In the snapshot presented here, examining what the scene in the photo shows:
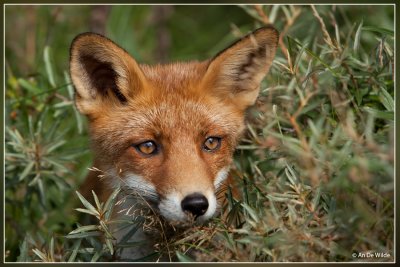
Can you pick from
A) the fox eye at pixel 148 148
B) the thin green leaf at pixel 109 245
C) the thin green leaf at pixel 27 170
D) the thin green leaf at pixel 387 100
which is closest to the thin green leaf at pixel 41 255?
the thin green leaf at pixel 109 245

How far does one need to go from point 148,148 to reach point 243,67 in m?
0.91

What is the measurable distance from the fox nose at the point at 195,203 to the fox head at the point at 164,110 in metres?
0.11

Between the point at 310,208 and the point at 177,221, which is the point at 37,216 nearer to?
the point at 177,221

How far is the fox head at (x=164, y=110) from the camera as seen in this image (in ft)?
12.1

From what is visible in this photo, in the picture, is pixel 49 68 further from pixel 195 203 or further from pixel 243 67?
pixel 195 203

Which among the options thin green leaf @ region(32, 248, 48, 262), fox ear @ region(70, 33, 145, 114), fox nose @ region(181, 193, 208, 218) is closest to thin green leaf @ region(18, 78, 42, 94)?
fox ear @ region(70, 33, 145, 114)

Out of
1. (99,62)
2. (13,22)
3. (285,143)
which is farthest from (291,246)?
(13,22)

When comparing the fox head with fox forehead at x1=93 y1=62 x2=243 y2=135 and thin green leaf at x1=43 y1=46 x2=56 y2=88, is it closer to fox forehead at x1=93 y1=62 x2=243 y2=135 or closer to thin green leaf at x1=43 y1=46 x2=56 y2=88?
fox forehead at x1=93 y1=62 x2=243 y2=135

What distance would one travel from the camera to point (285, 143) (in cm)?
320

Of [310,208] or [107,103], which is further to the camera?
[107,103]

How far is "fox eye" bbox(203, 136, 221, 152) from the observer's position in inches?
153

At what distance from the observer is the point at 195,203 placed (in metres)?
3.32

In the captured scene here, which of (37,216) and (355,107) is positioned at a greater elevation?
(355,107)

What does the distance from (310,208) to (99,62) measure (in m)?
1.67
